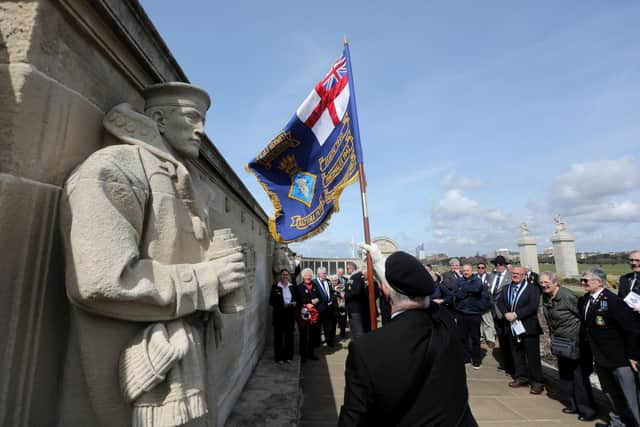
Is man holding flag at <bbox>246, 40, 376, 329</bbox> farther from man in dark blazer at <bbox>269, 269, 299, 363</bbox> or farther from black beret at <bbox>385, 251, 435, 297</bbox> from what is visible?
man in dark blazer at <bbox>269, 269, 299, 363</bbox>

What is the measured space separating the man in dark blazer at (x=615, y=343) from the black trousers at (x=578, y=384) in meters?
0.51

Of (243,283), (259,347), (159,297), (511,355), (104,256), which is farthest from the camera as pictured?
(259,347)

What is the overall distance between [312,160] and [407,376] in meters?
3.19

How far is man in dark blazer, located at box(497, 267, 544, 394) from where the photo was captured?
5.39 m

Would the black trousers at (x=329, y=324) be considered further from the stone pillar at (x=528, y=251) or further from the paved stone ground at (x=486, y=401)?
the stone pillar at (x=528, y=251)

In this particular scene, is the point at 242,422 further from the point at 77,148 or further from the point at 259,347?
the point at 77,148

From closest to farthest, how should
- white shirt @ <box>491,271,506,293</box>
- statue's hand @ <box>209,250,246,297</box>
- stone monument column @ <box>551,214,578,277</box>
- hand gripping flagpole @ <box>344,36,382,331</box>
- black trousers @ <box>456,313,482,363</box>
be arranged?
statue's hand @ <box>209,250,246,297</box> → hand gripping flagpole @ <box>344,36,382,331</box> → black trousers @ <box>456,313,482,363</box> → white shirt @ <box>491,271,506,293</box> → stone monument column @ <box>551,214,578,277</box>

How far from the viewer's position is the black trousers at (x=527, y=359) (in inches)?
212

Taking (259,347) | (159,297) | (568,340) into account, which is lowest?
(259,347)

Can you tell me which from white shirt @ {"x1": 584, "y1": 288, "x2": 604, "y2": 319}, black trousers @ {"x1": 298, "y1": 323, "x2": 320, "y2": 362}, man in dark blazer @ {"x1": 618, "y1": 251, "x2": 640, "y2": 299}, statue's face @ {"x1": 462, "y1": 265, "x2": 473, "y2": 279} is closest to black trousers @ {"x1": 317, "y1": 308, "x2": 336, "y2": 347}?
black trousers @ {"x1": 298, "y1": 323, "x2": 320, "y2": 362}

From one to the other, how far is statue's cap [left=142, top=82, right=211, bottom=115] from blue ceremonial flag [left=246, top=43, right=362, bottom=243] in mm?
2255

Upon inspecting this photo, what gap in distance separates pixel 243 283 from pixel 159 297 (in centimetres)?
42

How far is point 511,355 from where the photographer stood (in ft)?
20.4

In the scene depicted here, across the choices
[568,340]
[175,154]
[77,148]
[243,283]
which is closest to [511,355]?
[568,340]
